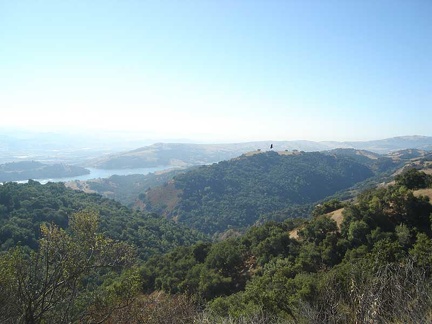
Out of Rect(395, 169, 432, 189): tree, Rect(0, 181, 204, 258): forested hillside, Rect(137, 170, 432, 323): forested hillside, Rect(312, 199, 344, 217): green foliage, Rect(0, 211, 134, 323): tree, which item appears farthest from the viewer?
Rect(0, 181, 204, 258): forested hillside

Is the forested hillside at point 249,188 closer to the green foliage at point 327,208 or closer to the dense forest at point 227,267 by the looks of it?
the dense forest at point 227,267

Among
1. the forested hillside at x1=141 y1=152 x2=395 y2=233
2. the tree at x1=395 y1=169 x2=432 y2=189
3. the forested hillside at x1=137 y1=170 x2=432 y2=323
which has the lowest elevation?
the forested hillside at x1=141 y1=152 x2=395 y2=233

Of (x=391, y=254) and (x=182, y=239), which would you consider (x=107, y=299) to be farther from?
(x=182, y=239)

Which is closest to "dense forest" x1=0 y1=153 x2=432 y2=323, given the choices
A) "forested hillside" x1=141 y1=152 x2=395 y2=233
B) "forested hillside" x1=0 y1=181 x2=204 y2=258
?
"forested hillside" x1=0 y1=181 x2=204 y2=258

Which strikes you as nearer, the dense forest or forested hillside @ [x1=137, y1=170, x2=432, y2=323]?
the dense forest

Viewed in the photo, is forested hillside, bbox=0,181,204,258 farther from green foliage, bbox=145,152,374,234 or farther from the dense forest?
green foliage, bbox=145,152,374,234

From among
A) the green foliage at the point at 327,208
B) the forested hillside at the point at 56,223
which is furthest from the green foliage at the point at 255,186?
the green foliage at the point at 327,208

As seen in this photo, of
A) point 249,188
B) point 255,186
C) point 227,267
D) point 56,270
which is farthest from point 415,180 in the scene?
point 255,186
